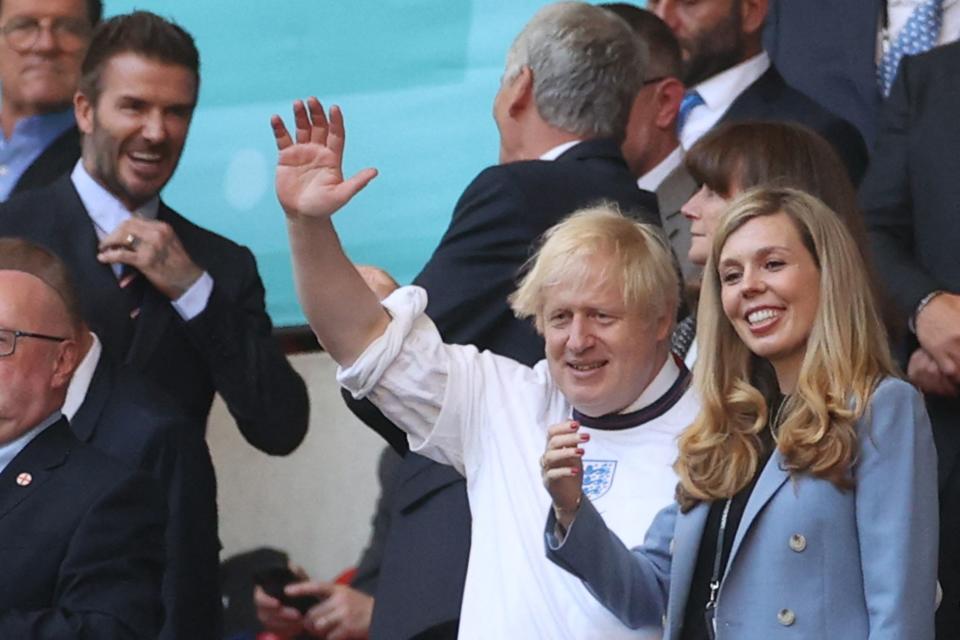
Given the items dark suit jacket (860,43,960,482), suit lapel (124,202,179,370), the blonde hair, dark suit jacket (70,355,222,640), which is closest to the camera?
the blonde hair

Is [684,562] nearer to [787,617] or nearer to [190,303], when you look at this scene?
[787,617]

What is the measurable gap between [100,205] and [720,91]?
1653 mm

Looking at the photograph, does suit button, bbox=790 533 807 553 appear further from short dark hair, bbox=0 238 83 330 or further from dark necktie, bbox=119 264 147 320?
dark necktie, bbox=119 264 147 320

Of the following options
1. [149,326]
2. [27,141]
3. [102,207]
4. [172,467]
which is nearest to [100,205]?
[102,207]

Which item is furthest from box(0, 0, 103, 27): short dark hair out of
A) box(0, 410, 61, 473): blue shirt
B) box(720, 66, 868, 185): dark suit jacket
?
box(0, 410, 61, 473): blue shirt

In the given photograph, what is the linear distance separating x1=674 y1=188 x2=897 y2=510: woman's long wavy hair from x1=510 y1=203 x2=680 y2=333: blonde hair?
0.19 meters

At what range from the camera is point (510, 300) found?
163 inches

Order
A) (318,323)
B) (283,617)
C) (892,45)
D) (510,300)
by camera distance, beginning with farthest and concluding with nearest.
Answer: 1. (892,45)
2. (283,617)
3. (510,300)
4. (318,323)

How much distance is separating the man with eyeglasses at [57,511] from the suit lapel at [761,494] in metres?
1.22

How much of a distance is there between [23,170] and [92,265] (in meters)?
0.78

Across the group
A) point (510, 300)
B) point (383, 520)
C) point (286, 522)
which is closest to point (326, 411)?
point (286, 522)

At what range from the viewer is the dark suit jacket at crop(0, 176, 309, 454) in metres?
5.07

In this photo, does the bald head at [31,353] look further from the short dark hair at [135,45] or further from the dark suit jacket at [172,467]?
the short dark hair at [135,45]

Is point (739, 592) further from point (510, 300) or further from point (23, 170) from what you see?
point (23, 170)
